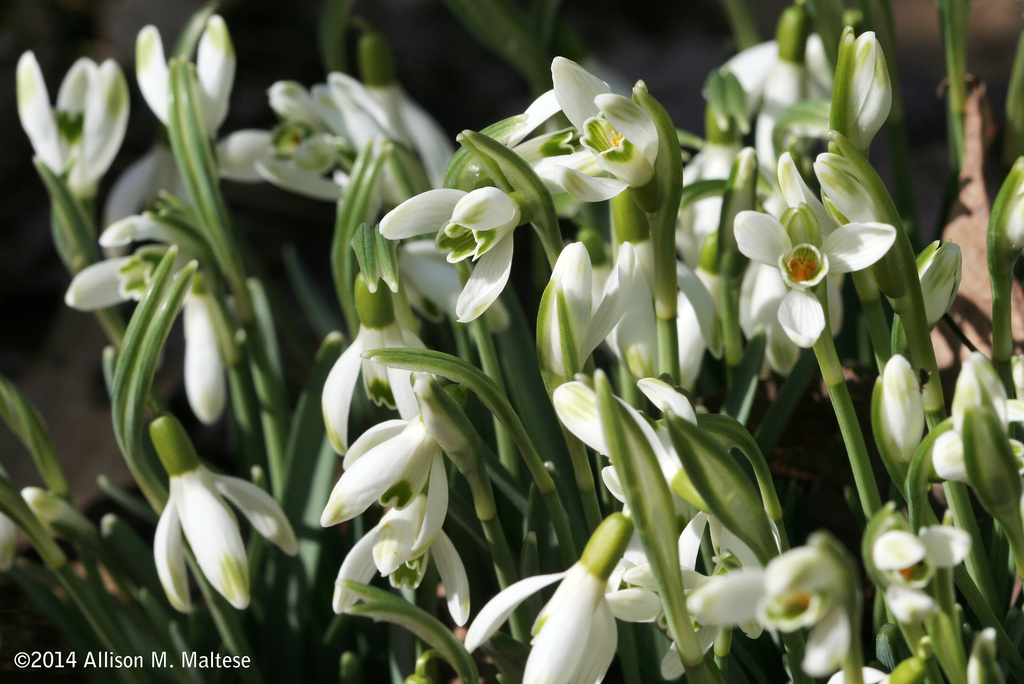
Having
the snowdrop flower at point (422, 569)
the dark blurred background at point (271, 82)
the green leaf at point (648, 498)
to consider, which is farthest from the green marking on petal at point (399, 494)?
the dark blurred background at point (271, 82)

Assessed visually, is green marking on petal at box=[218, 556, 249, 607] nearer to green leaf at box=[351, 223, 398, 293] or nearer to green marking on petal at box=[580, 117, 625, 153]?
green leaf at box=[351, 223, 398, 293]

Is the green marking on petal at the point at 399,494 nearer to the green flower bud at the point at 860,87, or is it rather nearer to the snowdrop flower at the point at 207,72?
the green flower bud at the point at 860,87

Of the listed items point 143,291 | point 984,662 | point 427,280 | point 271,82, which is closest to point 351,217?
point 427,280

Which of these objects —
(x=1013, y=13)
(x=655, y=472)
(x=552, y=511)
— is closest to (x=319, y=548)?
(x=552, y=511)

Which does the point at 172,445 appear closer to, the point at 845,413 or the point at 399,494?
the point at 399,494

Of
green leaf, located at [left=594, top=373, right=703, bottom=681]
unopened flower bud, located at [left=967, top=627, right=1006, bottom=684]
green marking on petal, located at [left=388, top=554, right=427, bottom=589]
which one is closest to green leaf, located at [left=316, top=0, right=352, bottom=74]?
green marking on petal, located at [left=388, top=554, right=427, bottom=589]

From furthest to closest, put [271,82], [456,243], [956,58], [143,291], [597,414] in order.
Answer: [271,82] → [956,58] → [143,291] → [456,243] → [597,414]
